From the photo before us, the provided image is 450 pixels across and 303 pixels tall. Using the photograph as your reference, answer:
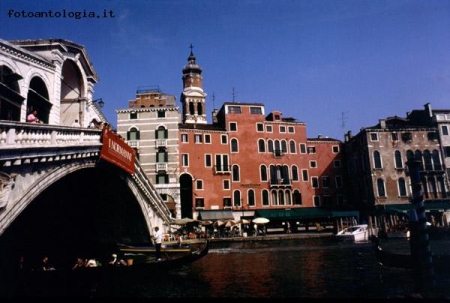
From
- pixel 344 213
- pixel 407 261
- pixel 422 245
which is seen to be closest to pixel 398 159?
pixel 344 213

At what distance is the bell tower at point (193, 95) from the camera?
45.7 metres

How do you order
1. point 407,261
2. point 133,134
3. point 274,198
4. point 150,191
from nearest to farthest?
point 407,261
point 150,191
point 133,134
point 274,198

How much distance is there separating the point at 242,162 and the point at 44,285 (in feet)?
80.4

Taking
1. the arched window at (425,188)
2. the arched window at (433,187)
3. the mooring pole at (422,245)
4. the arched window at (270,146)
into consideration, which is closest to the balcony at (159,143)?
the arched window at (270,146)

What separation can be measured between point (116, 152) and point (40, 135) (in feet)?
17.1

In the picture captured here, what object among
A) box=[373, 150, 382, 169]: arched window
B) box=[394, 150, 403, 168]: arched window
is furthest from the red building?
box=[394, 150, 403, 168]: arched window

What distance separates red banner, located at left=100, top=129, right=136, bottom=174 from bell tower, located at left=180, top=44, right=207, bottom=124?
1196 inches

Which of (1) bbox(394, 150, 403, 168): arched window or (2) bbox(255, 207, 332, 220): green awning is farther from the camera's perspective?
(1) bbox(394, 150, 403, 168): arched window

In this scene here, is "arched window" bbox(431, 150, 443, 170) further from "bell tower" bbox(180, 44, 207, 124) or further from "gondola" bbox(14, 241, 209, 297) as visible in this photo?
"gondola" bbox(14, 241, 209, 297)

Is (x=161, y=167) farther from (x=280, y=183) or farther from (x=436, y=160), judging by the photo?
(x=436, y=160)

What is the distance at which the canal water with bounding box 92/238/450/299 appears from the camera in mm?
10523

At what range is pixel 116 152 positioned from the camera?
13.2m

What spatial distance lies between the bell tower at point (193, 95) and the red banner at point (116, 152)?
30376mm

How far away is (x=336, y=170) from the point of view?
36.0m
